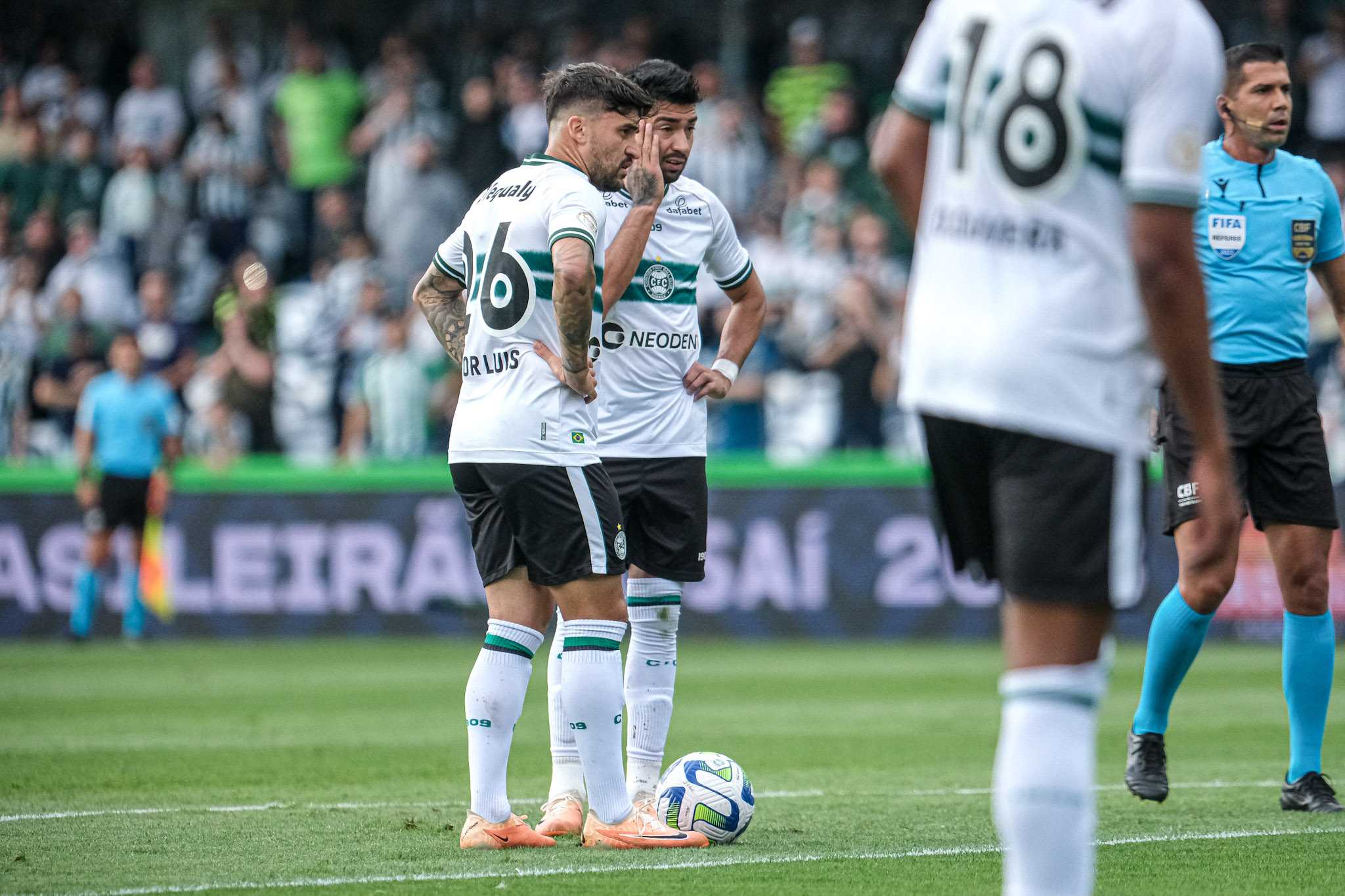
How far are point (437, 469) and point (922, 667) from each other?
4832mm

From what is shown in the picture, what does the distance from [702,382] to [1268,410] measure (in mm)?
2011

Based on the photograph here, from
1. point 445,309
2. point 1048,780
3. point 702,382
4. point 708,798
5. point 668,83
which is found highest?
point 668,83

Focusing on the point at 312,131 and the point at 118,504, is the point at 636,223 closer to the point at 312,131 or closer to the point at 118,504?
the point at 118,504

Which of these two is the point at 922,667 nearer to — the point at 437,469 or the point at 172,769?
the point at 437,469

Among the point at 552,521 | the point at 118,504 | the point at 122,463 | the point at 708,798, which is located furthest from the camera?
the point at 122,463

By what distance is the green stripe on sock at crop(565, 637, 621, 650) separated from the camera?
221 inches

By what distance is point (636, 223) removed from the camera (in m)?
6.02

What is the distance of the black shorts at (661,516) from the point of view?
252 inches

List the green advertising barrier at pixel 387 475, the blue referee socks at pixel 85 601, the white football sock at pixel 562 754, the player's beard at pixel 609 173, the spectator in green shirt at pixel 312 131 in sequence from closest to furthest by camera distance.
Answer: the player's beard at pixel 609 173 < the white football sock at pixel 562 754 < the green advertising barrier at pixel 387 475 < the blue referee socks at pixel 85 601 < the spectator in green shirt at pixel 312 131

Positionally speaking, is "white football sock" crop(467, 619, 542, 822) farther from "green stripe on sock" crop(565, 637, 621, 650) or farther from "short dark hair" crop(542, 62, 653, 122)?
"short dark hair" crop(542, 62, 653, 122)

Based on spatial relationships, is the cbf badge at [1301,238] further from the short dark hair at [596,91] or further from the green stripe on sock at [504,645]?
the green stripe on sock at [504,645]

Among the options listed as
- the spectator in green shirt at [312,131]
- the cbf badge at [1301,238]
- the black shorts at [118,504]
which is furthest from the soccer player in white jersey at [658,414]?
the spectator in green shirt at [312,131]

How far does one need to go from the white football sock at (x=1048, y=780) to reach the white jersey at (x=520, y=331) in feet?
7.80

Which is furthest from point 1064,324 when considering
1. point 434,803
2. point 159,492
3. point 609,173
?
point 159,492
